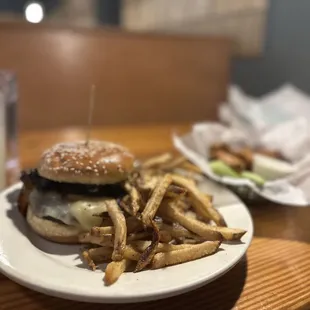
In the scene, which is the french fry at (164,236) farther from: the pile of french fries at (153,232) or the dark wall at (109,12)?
the dark wall at (109,12)

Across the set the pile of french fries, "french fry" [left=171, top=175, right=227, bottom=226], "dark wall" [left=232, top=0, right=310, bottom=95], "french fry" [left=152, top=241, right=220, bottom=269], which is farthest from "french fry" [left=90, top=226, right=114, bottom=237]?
"dark wall" [left=232, top=0, right=310, bottom=95]

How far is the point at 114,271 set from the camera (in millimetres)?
689

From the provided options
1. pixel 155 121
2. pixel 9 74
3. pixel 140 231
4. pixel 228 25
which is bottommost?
pixel 155 121

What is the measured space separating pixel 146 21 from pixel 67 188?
3295 millimetres

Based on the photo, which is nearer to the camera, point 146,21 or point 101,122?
point 101,122

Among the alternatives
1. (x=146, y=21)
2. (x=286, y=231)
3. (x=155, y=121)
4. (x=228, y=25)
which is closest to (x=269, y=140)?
(x=286, y=231)

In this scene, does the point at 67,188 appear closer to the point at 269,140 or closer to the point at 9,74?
the point at 9,74

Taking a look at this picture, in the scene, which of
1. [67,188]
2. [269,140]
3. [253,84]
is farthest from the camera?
[253,84]

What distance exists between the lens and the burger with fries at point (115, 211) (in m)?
0.76

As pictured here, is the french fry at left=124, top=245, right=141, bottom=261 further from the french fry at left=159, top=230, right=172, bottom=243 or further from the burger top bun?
the burger top bun

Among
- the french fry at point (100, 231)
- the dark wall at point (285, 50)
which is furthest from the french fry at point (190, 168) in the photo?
the dark wall at point (285, 50)

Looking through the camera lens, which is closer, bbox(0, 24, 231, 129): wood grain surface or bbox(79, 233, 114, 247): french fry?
bbox(79, 233, 114, 247): french fry

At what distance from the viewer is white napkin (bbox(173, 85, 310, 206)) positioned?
4.02ft

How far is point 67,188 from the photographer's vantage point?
948 millimetres
